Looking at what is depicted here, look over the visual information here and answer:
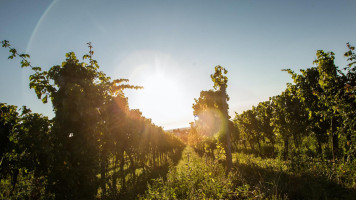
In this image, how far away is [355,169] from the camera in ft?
21.7

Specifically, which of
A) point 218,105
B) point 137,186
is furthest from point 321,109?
point 137,186

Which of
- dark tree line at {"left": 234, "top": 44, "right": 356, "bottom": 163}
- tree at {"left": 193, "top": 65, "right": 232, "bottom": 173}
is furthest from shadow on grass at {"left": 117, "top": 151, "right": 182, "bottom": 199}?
dark tree line at {"left": 234, "top": 44, "right": 356, "bottom": 163}

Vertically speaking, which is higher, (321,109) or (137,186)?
(321,109)

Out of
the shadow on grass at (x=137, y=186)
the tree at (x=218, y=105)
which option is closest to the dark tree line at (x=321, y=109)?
the tree at (x=218, y=105)

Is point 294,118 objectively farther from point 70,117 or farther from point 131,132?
point 70,117

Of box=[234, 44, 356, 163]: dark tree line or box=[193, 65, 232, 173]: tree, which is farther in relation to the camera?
box=[193, 65, 232, 173]: tree

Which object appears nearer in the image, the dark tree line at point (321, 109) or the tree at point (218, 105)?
the dark tree line at point (321, 109)

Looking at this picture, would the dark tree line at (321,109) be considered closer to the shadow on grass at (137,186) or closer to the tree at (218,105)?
the tree at (218,105)

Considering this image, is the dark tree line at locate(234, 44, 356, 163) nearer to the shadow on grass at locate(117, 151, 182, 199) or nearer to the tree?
the tree

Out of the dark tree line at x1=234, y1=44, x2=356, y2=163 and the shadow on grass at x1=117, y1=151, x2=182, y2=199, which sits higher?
the dark tree line at x1=234, y1=44, x2=356, y2=163

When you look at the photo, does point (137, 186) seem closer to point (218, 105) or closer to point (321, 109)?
point (218, 105)

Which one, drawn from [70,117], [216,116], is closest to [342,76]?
[216,116]

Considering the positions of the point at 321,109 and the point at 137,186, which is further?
the point at 137,186

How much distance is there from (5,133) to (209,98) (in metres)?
12.0
